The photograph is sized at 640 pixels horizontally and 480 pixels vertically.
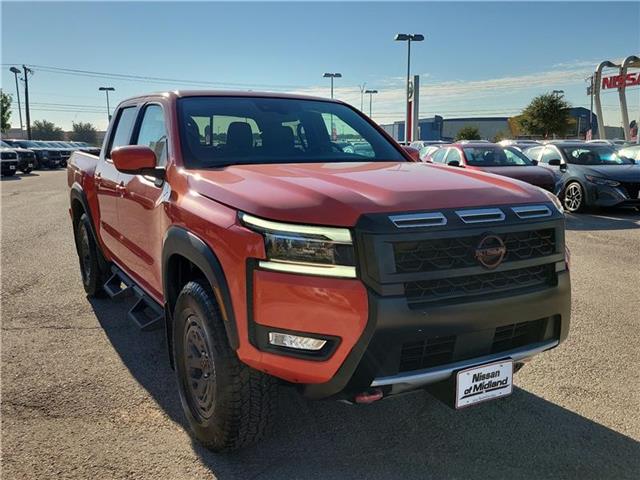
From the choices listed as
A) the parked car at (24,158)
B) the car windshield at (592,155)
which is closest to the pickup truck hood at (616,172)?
the car windshield at (592,155)

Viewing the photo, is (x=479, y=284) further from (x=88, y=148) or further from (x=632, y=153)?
(x=88, y=148)

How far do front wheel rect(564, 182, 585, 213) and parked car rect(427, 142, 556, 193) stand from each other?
62 centimetres

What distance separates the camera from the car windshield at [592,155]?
1276 centimetres

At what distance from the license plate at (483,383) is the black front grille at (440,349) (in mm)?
68

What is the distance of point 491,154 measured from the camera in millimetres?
12664

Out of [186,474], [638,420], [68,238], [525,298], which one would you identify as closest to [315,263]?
[525,298]

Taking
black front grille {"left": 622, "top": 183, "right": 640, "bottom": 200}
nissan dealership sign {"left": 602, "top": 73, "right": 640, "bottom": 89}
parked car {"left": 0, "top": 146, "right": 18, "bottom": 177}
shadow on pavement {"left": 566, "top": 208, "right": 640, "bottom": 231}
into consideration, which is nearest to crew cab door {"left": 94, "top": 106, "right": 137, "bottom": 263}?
shadow on pavement {"left": 566, "top": 208, "right": 640, "bottom": 231}

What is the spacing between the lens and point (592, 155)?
1291 cm

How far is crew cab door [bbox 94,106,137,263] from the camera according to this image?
4.30m

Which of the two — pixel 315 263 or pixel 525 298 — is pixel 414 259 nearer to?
pixel 315 263

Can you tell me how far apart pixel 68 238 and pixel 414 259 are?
816cm

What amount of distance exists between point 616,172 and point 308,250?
11.5m

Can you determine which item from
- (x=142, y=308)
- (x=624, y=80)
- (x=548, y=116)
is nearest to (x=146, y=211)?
(x=142, y=308)

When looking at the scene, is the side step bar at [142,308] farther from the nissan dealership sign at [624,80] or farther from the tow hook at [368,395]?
the nissan dealership sign at [624,80]
